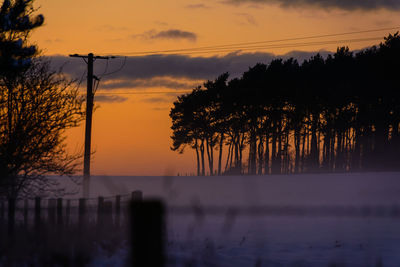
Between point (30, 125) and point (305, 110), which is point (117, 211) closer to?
point (30, 125)

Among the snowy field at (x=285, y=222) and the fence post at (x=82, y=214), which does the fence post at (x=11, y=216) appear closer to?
the fence post at (x=82, y=214)

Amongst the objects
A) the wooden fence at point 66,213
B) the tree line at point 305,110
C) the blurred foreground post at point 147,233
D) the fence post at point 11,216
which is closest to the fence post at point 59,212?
the wooden fence at point 66,213

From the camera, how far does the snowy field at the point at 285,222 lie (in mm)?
9266

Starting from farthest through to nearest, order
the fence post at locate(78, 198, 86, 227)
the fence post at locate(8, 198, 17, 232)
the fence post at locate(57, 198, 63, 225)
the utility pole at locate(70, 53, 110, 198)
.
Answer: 1. the utility pole at locate(70, 53, 110, 198)
2. the fence post at locate(57, 198, 63, 225)
3. the fence post at locate(8, 198, 17, 232)
4. the fence post at locate(78, 198, 86, 227)

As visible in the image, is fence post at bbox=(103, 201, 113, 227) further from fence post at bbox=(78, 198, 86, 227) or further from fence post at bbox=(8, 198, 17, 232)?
fence post at bbox=(8, 198, 17, 232)

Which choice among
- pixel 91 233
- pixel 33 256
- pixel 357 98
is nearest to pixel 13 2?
pixel 91 233

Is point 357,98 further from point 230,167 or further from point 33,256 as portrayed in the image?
point 33,256

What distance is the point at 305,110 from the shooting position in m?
60.3

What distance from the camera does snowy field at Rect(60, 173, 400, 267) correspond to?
9.27 metres

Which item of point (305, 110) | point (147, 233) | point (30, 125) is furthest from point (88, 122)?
point (305, 110)

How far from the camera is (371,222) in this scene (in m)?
21.4

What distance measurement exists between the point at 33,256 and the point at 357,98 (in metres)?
50.5

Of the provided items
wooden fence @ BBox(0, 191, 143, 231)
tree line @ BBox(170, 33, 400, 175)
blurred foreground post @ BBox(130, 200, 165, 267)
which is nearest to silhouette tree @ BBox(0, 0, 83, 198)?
wooden fence @ BBox(0, 191, 143, 231)

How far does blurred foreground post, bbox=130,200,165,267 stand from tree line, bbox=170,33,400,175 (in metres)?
50.0
